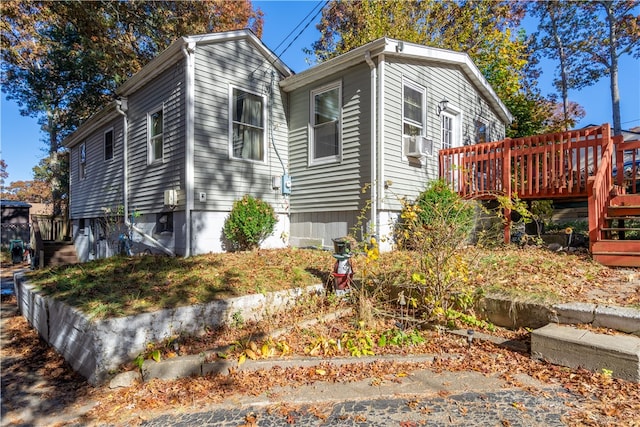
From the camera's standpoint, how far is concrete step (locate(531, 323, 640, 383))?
8.50 ft

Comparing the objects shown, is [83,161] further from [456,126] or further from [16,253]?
[456,126]

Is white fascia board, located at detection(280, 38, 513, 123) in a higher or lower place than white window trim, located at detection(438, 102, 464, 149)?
higher

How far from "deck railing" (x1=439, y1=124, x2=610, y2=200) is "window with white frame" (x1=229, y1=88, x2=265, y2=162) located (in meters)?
4.39

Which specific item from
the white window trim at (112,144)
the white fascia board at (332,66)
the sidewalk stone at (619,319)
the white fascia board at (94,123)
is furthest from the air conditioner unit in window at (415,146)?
the white window trim at (112,144)

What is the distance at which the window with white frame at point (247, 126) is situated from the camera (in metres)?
8.00

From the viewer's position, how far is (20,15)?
1304 cm

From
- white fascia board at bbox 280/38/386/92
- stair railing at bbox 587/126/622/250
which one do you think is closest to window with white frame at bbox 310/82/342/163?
white fascia board at bbox 280/38/386/92

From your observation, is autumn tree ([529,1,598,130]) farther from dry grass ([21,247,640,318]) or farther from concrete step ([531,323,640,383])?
concrete step ([531,323,640,383])

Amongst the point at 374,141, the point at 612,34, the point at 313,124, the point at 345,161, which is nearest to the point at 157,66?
the point at 313,124

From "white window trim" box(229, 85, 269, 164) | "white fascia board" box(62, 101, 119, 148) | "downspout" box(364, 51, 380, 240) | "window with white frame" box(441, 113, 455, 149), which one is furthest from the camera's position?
"white fascia board" box(62, 101, 119, 148)

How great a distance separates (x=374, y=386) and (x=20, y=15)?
17.8 meters

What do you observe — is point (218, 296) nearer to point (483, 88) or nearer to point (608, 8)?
point (483, 88)

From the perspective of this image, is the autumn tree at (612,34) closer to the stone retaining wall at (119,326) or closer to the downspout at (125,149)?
the stone retaining wall at (119,326)

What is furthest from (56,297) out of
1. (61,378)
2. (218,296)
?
(218,296)
